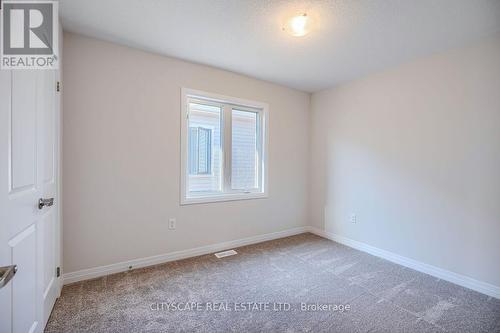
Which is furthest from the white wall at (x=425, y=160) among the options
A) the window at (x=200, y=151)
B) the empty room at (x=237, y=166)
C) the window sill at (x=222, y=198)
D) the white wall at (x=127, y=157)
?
the window at (x=200, y=151)

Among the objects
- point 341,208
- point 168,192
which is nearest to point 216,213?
point 168,192

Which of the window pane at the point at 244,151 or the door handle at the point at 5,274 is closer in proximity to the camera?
the door handle at the point at 5,274

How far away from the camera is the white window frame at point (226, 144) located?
287 cm

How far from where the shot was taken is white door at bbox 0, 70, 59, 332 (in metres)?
0.99

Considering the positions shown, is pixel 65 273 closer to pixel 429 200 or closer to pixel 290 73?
pixel 290 73

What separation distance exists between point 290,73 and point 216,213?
223cm

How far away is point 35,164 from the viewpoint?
4.44ft

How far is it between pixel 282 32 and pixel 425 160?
85.0 inches

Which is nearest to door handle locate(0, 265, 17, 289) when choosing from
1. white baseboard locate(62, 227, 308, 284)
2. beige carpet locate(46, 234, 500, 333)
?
beige carpet locate(46, 234, 500, 333)

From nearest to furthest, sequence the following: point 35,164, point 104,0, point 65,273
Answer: point 35,164, point 104,0, point 65,273

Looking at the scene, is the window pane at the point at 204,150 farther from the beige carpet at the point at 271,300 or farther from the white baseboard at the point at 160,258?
the beige carpet at the point at 271,300

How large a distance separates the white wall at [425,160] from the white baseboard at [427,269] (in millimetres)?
56

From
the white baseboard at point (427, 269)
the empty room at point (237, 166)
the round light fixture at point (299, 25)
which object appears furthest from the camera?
the white baseboard at point (427, 269)

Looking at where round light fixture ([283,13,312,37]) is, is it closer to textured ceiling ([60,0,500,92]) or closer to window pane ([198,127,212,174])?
textured ceiling ([60,0,500,92])
